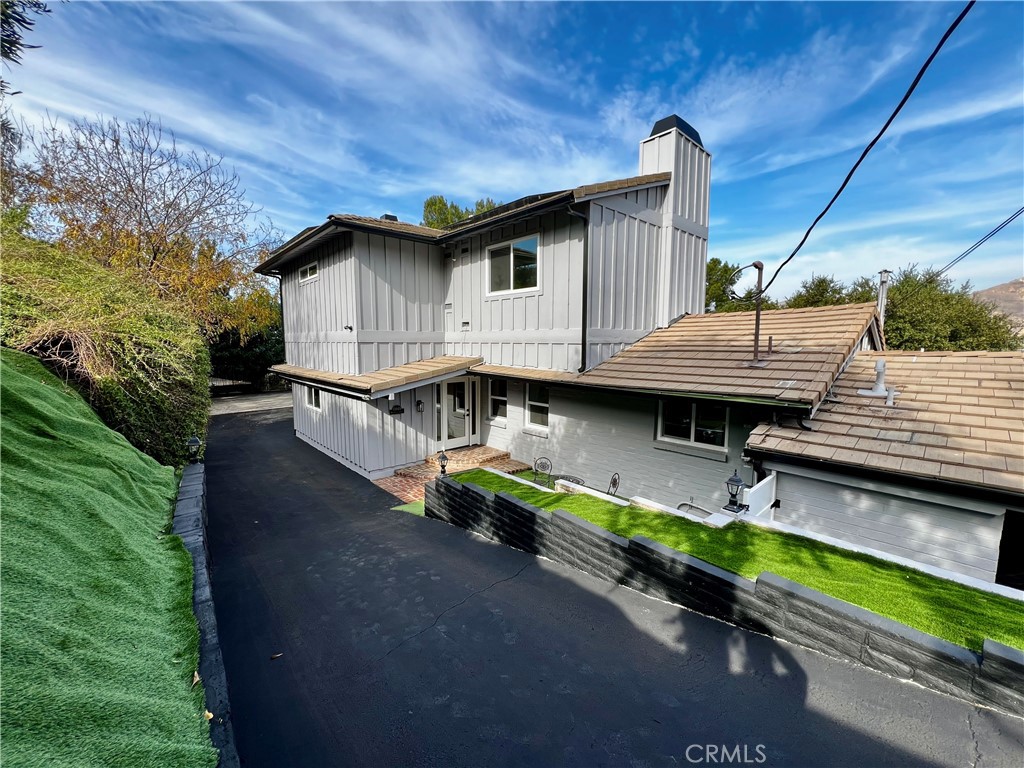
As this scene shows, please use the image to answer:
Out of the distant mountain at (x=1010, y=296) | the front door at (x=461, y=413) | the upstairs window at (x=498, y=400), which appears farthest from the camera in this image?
the distant mountain at (x=1010, y=296)

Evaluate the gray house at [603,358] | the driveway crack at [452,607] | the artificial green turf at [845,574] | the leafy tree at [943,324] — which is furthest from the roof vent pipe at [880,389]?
the leafy tree at [943,324]

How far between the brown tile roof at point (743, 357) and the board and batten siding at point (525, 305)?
1.23 m

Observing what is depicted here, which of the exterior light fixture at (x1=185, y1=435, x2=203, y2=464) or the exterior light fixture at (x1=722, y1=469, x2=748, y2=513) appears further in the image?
the exterior light fixture at (x1=185, y1=435, x2=203, y2=464)

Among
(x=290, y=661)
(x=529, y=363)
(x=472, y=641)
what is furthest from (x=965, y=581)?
(x=529, y=363)

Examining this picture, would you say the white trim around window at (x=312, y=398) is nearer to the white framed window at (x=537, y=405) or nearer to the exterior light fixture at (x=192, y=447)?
the exterior light fixture at (x=192, y=447)

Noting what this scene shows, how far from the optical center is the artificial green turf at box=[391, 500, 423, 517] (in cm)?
814

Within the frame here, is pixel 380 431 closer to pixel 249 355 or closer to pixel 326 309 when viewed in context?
pixel 326 309

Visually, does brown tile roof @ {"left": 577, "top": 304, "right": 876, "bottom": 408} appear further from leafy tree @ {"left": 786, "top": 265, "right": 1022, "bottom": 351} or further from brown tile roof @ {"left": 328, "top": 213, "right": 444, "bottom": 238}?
leafy tree @ {"left": 786, "top": 265, "right": 1022, "bottom": 351}

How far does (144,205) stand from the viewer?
47.9ft

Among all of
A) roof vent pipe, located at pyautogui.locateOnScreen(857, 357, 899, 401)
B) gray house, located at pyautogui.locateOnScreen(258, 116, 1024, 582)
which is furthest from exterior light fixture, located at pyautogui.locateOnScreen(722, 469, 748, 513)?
roof vent pipe, located at pyautogui.locateOnScreen(857, 357, 899, 401)

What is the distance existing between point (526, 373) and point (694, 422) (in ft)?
12.0

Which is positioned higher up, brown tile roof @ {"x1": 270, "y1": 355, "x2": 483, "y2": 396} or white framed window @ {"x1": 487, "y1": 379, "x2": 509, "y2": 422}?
brown tile roof @ {"x1": 270, "y1": 355, "x2": 483, "y2": 396}

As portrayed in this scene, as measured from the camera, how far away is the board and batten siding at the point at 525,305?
8516mm

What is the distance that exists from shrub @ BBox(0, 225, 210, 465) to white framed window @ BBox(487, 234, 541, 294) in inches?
251
